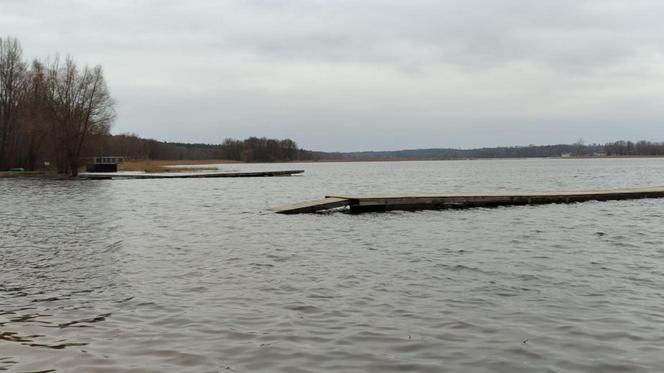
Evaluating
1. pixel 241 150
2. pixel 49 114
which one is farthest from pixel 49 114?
pixel 241 150

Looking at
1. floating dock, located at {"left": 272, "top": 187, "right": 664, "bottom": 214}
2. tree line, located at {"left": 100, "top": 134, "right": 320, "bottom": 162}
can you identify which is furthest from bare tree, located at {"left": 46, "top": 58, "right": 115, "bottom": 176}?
tree line, located at {"left": 100, "top": 134, "right": 320, "bottom": 162}

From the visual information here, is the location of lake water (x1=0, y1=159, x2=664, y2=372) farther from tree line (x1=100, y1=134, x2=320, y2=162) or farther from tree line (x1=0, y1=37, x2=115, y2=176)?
tree line (x1=100, y1=134, x2=320, y2=162)

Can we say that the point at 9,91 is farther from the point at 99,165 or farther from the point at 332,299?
the point at 332,299

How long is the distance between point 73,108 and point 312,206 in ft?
166

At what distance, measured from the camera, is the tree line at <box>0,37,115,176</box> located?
64.0 meters

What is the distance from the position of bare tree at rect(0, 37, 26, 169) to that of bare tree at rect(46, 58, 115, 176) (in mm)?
8676

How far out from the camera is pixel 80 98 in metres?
65.1

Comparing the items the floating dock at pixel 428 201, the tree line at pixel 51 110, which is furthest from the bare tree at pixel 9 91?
the floating dock at pixel 428 201

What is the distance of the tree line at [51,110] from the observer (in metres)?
64.0

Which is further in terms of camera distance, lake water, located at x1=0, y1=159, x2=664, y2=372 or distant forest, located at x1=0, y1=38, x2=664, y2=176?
distant forest, located at x1=0, y1=38, x2=664, y2=176

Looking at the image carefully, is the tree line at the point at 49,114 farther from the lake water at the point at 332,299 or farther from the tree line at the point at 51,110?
the lake water at the point at 332,299

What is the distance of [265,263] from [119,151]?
13053cm

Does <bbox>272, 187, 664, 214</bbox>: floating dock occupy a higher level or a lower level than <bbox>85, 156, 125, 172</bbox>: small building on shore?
lower

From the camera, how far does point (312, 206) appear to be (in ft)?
80.0
